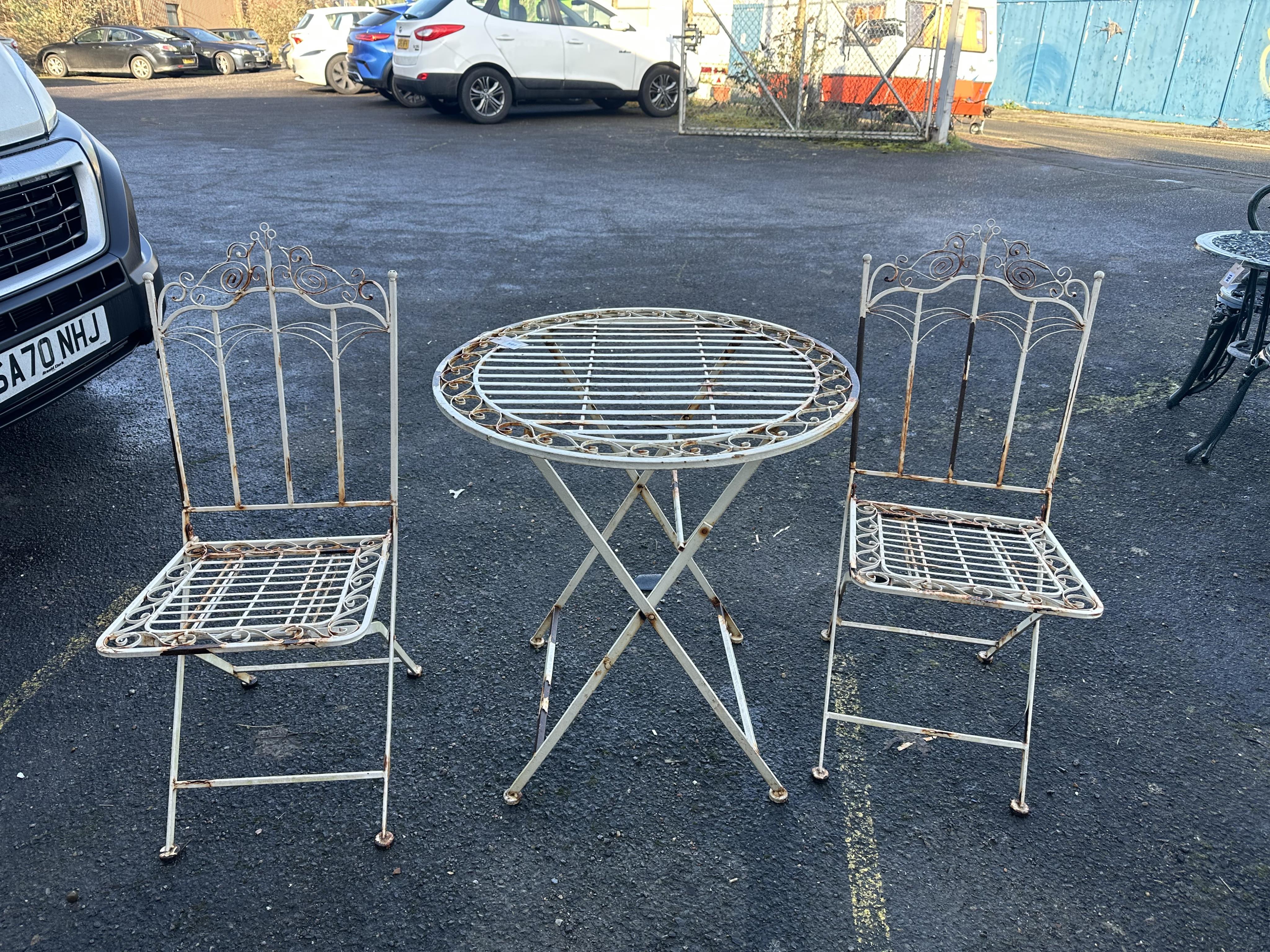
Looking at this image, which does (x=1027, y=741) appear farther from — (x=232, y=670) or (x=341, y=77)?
(x=341, y=77)

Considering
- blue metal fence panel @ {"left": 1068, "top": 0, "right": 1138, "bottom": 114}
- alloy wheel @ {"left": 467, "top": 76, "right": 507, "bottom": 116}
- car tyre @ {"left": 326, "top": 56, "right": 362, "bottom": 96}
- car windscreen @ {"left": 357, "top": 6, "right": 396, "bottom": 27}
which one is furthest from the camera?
car tyre @ {"left": 326, "top": 56, "right": 362, "bottom": 96}

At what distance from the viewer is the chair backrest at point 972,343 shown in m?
2.66

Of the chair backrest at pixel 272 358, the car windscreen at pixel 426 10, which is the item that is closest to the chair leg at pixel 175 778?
the chair backrest at pixel 272 358

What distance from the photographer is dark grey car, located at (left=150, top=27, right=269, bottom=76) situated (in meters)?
23.0

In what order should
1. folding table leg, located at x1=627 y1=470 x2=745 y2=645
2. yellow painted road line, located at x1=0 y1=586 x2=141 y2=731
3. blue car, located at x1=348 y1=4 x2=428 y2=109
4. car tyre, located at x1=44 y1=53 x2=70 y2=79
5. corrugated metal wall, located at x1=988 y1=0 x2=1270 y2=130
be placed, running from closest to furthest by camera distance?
yellow painted road line, located at x1=0 y1=586 x2=141 y2=731
folding table leg, located at x1=627 y1=470 x2=745 y2=645
blue car, located at x1=348 y1=4 x2=428 y2=109
corrugated metal wall, located at x1=988 y1=0 x2=1270 y2=130
car tyre, located at x1=44 y1=53 x2=70 y2=79

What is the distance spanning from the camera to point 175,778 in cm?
218

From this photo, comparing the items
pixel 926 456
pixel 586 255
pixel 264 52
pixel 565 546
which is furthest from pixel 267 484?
pixel 264 52

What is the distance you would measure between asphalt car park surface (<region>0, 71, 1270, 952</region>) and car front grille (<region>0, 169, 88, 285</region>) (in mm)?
993

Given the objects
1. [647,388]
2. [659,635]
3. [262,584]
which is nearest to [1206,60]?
[647,388]

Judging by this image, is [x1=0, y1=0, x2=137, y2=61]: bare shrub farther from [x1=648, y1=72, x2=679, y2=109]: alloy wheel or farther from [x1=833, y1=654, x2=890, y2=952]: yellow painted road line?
[x1=833, y1=654, x2=890, y2=952]: yellow painted road line

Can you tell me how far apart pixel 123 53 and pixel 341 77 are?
22.7ft

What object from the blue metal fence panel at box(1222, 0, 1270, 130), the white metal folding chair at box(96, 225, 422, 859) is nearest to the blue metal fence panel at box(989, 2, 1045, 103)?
the blue metal fence panel at box(1222, 0, 1270, 130)

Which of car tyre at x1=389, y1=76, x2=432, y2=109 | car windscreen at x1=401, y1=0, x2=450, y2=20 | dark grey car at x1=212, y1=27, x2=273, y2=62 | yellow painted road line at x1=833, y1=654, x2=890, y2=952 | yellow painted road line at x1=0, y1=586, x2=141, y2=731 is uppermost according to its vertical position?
car windscreen at x1=401, y1=0, x2=450, y2=20

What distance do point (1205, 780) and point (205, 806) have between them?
2.65m
